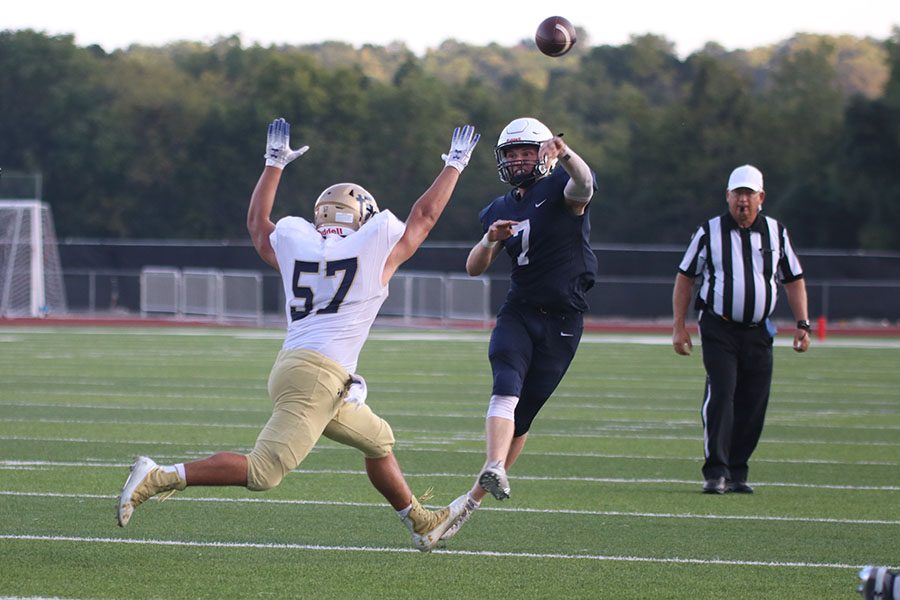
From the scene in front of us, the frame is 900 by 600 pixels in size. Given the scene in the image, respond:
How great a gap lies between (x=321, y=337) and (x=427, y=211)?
0.68 meters

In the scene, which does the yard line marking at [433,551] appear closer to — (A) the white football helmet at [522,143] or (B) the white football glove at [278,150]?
(B) the white football glove at [278,150]

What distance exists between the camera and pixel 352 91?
58344 mm

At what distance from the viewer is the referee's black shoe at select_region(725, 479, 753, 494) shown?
8156mm

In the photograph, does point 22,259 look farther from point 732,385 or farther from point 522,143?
point 522,143

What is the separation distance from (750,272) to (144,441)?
15.0 feet

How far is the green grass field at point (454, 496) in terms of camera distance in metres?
5.58

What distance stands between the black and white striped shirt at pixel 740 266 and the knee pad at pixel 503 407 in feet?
6.72

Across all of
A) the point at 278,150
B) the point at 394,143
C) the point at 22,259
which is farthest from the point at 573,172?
the point at 394,143

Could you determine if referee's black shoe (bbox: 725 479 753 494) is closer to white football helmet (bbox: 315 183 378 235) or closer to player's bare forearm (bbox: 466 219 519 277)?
player's bare forearm (bbox: 466 219 519 277)

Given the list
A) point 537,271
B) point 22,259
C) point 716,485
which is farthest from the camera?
point 22,259

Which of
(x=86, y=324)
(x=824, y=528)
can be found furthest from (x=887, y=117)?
(x=824, y=528)

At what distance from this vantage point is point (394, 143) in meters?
57.7

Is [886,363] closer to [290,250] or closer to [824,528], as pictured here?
[824,528]

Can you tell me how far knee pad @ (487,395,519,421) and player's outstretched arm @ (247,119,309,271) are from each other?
3.96ft
